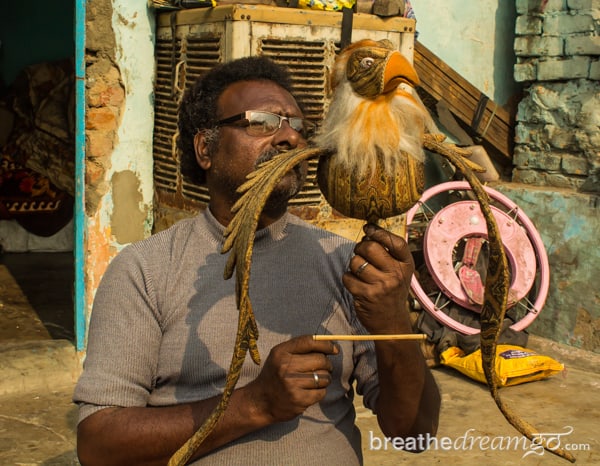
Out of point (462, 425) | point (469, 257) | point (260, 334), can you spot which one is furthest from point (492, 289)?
point (469, 257)

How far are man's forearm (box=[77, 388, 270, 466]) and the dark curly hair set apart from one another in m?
0.72

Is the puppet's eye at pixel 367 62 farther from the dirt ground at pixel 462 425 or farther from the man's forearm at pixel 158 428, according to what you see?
the dirt ground at pixel 462 425

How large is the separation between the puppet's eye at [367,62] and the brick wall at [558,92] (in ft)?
13.4

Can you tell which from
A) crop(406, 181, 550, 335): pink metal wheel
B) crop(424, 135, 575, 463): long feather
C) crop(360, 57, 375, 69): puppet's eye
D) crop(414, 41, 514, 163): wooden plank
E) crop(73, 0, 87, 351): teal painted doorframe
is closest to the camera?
crop(360, 57, 375, 69): puppet's eye

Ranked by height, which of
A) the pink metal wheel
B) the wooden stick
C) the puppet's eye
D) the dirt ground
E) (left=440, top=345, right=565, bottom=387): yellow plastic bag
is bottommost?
the dirt ground

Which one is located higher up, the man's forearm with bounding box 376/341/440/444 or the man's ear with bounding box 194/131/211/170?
the man's ear with bounding box 194/131/211/170

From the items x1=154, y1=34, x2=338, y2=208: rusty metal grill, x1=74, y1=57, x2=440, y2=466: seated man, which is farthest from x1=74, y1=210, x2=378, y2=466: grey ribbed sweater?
x1=154, y1=34, x2=338, y2=208: rusty metal grill

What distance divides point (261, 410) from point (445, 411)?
2814mm

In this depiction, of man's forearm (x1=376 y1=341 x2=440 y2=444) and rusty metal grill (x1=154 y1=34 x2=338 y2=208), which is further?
rusty metal grill (x1=154 y1=34 x2=338 y2=208)

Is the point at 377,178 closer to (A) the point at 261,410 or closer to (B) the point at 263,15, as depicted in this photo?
(A) the point at 261,410

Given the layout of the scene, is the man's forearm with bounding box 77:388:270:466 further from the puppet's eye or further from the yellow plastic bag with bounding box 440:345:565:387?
the yellow plastic bag with bounding box 440:345:565:387

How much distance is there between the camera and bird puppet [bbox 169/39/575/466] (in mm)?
1633

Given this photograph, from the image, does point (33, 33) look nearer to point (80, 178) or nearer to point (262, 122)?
point (80, 178)

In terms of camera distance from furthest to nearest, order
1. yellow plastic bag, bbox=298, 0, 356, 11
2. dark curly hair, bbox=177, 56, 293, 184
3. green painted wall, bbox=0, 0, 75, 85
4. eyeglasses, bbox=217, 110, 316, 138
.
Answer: green painted wall, bbox=0, 0, 75, 85 → yellow plastic bag, bbox=298, 0, 356, 11 → dark curly hair, bbox=177, 56, 293, 184 → eyeglasses, bbox=217, 110, 316, 138
